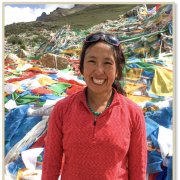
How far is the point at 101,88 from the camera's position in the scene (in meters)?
1.23

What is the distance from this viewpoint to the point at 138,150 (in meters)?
1.24

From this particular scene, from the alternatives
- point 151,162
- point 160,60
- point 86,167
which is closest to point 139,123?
point 86,167

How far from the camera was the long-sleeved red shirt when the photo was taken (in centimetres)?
116

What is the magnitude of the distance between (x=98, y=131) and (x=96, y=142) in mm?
70

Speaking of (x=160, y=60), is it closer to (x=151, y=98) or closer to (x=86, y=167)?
(x=151, y=98)

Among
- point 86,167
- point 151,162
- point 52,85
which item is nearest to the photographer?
point 86,167

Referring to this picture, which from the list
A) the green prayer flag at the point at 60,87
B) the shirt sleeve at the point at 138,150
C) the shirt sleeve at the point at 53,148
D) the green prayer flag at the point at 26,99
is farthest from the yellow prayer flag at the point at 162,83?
the shirt sleeve at the point at 53,148

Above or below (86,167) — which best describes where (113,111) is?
above

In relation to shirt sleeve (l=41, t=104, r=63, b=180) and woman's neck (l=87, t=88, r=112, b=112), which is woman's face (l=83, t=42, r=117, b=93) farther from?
shirt sleeve (l=41, t=104, r=63, b=180)

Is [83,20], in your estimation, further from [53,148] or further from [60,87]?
[53,148]

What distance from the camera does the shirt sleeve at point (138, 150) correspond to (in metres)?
1.22

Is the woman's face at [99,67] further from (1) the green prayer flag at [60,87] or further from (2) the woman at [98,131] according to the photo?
(1) the green prayer flag at [60,87]

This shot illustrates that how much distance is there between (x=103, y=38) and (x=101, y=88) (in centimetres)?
35

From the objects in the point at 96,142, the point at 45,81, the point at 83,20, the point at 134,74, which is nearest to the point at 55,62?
the point at 45,81
